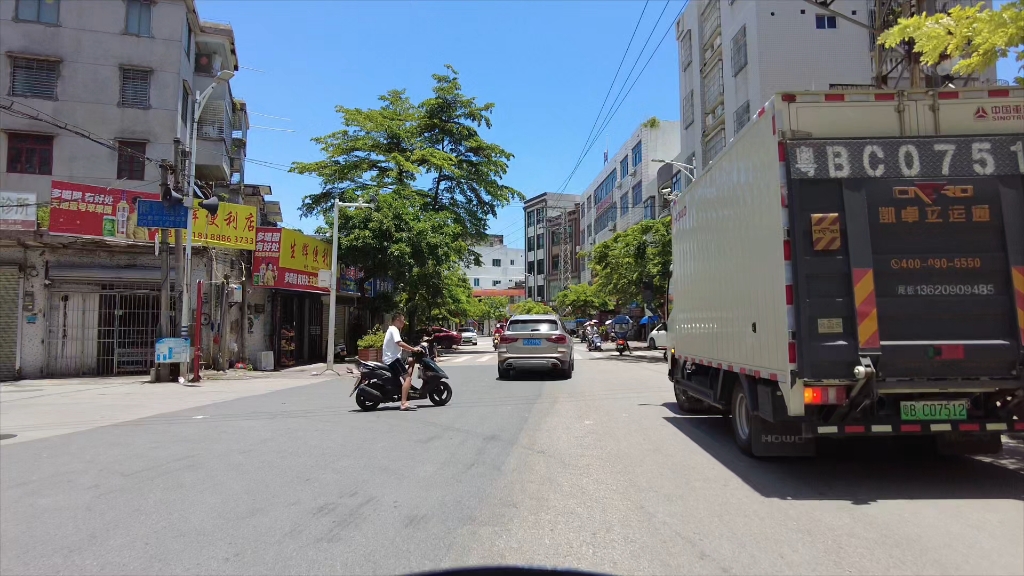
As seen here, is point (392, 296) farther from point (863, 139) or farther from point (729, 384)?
point (863, 139)

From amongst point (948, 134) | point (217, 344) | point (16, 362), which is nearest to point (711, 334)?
point (948, 134)

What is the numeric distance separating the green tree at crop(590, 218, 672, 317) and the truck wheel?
58.0ft

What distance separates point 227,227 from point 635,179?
3764 centimetres

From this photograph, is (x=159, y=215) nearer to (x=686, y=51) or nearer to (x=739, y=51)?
(x=739, y=51)

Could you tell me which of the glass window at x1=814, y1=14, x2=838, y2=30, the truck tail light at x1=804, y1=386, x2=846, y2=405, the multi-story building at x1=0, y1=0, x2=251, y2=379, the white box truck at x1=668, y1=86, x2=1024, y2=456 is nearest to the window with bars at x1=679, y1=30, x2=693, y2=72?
the glass window at x1=814, y1=14, x2=838, y2=30

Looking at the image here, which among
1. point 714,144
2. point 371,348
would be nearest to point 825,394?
point 371,348

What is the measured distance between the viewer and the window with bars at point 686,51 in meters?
40.4

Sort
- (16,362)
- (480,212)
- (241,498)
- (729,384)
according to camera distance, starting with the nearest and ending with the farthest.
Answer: (241,498), (729,384), (16,362), (480,212)

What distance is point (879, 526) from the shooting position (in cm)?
464

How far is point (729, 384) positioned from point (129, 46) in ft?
96.7

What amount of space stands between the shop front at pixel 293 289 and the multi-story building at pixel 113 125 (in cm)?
97

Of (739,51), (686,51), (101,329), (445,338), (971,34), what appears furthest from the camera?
(686,51)

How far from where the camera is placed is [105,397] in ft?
43.6

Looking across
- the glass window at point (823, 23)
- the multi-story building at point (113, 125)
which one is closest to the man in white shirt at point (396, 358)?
the multi-story building at point (113, 125)
